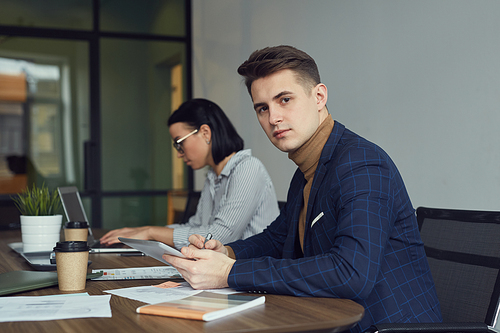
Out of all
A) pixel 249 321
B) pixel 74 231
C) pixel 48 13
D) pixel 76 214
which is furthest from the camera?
pixel 48 13

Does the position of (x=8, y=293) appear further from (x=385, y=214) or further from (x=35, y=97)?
(x=35, y=97)

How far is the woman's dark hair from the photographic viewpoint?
2523 millimetres

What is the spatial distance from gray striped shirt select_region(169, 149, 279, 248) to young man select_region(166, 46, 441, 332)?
0.50 m

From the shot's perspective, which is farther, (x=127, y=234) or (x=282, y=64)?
(x=127, y=234)

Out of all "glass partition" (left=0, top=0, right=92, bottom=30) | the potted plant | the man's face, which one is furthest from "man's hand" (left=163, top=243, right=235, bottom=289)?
"glass partition" (left=0, top=0, right=92, bottom=30)

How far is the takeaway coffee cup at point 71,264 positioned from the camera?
1.24 meters

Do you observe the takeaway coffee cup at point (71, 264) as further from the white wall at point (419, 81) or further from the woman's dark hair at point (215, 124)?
the white wall at point (419, 81)

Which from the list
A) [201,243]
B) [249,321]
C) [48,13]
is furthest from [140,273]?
[48,13]

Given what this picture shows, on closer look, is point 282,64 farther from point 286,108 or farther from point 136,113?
point 136,113

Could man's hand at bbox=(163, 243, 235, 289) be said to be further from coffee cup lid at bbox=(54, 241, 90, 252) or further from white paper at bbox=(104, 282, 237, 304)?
coffee cup lid at bbox=(54, 241, 90, 252)

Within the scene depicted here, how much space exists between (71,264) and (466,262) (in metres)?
1.21

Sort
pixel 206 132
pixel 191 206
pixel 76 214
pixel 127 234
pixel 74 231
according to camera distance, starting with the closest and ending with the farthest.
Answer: pixel 74 231, pixel 127 234, pixel 76 214, pixel 206 132, pixel 191 206

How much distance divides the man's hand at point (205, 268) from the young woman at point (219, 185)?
87cm

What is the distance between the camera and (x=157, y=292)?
4.01 ft
